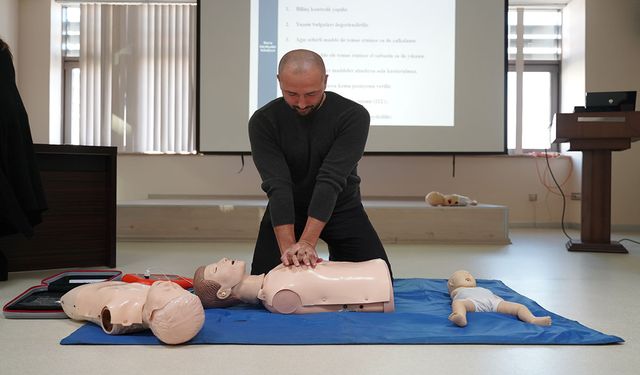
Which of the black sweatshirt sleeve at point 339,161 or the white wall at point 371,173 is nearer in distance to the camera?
the black sweatshirt sleeve at point 339,161

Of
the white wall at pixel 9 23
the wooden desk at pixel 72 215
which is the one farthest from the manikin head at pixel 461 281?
the white wall at pixel 9 23

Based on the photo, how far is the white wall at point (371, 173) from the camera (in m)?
Answer: 5.54

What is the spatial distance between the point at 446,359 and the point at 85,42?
5385 millimetres

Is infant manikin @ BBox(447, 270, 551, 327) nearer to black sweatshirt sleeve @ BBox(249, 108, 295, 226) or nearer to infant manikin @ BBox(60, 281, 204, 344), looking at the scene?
black sweatshirt sleeve @ BBox(249, 108, 295, 226)

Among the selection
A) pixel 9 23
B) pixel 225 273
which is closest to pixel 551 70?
pixel 225 273

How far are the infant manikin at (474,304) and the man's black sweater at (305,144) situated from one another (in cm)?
55

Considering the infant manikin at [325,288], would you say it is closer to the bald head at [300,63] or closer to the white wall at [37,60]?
the bald head at [300,63]

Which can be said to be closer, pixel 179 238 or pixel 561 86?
pixel 179 238

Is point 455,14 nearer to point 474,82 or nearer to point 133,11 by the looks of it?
point 474,82

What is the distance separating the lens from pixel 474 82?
4.65 meters

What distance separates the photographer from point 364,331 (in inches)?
61.9

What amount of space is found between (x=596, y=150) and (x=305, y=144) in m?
2.52

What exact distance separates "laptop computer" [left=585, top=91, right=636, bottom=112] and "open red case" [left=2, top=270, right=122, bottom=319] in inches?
122

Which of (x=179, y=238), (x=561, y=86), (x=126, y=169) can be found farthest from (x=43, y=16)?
(x=561, y=86)
